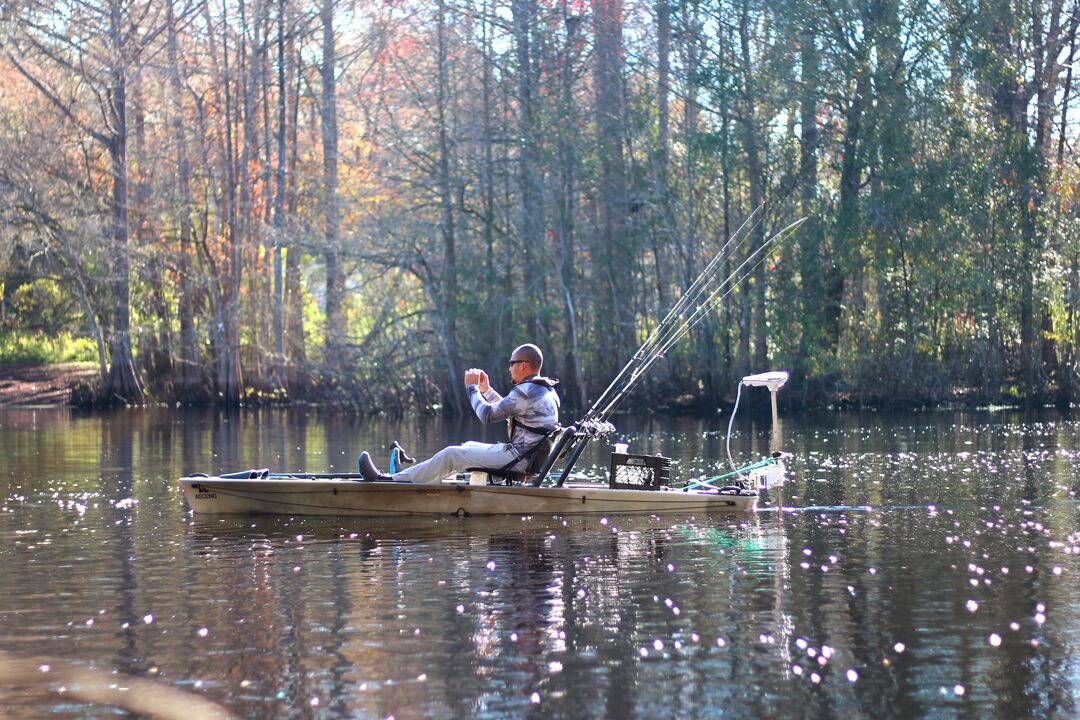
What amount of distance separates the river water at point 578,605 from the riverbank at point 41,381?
82.9 ft

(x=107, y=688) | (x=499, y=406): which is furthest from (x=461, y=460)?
(x=107, y=688)

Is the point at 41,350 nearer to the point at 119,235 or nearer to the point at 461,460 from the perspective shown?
the point at 119,235

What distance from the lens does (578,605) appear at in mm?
10203

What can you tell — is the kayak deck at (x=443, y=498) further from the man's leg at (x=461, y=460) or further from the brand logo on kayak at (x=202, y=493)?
the man's leg at (x=461, y=460)

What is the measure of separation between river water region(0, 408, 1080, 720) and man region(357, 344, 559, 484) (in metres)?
0.53

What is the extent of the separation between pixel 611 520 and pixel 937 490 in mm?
3893

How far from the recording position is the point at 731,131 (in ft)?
111

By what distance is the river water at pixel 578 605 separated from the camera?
25.8 feet

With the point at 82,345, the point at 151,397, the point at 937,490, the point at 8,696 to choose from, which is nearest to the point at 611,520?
the point at 937,490

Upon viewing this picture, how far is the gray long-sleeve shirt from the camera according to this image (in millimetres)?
14180

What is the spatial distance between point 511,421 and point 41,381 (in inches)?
1301

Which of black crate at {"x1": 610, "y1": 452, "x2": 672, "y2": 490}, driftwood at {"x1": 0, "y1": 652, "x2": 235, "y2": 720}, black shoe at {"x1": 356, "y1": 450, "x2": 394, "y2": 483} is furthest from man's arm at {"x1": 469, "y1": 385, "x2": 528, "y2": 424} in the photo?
driftwood at {"x1": 0, "y1": 652, "x2": 235, "y2": 720}

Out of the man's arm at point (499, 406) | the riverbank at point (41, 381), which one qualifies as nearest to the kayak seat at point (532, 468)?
the man's arm at point (499, 406)

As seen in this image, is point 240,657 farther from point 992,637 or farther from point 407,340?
point 407,340
